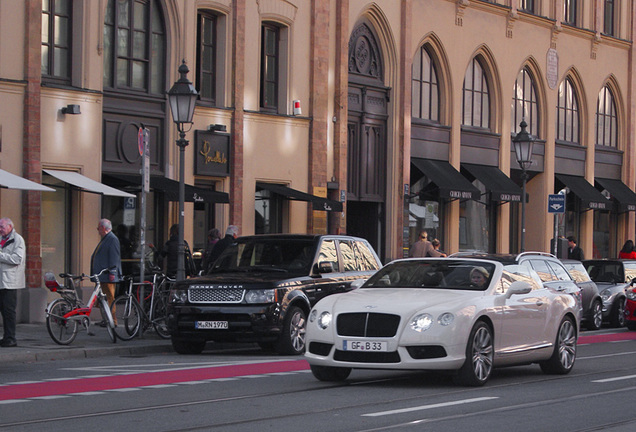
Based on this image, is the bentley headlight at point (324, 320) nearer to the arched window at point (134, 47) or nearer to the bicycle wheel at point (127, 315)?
the bicycle wheel at point (127, 315)

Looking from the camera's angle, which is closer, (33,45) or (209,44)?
(33,45)

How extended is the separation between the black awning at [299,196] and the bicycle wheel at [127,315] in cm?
901

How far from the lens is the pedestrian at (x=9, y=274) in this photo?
17.3 m

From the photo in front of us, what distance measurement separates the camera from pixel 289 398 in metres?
11.8


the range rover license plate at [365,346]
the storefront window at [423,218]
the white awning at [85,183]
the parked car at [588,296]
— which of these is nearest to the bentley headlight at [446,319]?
the range rover license plate at [365,346]

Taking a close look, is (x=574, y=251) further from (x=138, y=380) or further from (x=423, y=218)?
(x=138, y=380)

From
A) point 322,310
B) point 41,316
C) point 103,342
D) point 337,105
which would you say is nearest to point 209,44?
point 337,105

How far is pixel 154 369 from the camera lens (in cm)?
1523

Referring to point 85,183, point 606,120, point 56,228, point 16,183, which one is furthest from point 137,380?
point 606,120

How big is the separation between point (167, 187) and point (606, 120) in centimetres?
2318

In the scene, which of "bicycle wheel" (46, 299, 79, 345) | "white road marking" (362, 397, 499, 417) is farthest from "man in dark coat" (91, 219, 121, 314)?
"white road marking" (362, 397, 499, 417)

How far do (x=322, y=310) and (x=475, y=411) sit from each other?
2775 millimetres

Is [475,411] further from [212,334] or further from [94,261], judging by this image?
[94,261]

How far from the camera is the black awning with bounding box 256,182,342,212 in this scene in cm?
2808
